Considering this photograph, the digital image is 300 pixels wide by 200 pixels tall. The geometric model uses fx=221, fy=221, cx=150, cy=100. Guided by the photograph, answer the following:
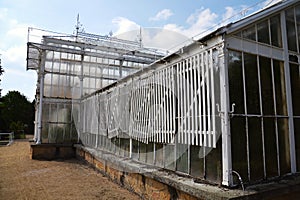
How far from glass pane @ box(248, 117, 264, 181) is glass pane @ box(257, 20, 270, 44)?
1347mm

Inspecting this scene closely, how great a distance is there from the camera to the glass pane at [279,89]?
3.71 metres

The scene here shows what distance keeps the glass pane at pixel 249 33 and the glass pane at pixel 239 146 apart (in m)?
1.29

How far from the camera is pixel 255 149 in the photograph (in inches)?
128

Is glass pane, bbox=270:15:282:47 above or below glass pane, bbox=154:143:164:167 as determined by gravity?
above

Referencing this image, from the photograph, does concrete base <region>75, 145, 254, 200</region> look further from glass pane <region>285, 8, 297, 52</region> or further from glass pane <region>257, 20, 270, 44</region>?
glass pane <region>285, 8, 297, 52</region>

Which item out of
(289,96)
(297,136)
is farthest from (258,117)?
(297,136)

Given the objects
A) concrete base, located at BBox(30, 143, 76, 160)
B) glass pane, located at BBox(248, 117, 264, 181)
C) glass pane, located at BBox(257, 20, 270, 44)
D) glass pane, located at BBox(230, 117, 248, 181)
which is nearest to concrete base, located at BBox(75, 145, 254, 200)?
glass pane, located at BBox(230, 117, 248, 181)

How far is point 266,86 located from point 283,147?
1.03 m

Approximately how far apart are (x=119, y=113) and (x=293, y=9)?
15.2 ft

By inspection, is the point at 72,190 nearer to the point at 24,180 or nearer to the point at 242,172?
the point at 24,180

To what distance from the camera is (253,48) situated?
347 cm

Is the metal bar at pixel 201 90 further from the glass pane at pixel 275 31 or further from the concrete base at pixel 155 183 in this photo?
the glass pane at pixel 275 31

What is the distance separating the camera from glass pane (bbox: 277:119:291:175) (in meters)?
3.56

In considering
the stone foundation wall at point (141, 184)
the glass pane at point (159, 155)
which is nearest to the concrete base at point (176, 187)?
the stone foundation wall at point (141, 184)
